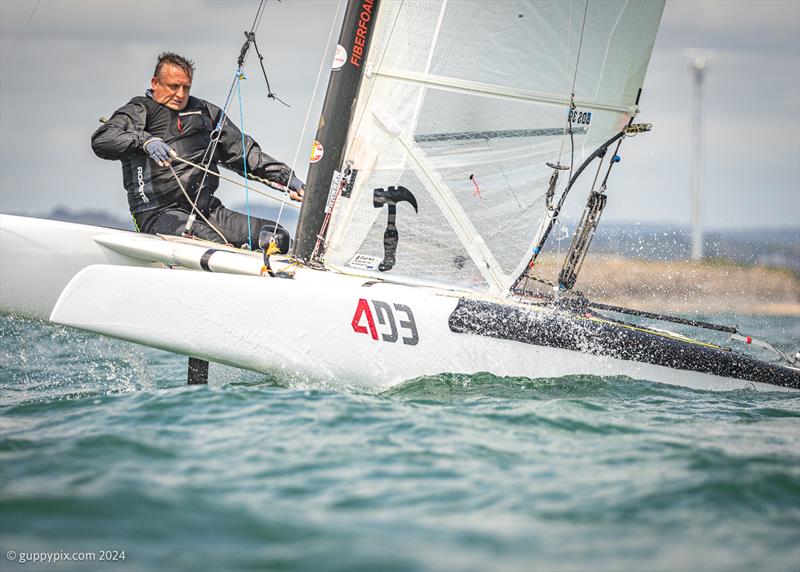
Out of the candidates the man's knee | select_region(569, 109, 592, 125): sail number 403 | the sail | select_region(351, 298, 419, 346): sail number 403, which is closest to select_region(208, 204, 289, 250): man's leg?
the man's knee

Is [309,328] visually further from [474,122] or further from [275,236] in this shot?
[474,122]

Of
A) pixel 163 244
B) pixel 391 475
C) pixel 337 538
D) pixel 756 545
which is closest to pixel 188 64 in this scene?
pixel 163 244

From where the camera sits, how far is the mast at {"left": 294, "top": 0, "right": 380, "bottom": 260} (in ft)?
15.0

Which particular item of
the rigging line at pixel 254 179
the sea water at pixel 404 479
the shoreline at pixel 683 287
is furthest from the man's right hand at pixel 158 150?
the shoreline at pixel 683 287

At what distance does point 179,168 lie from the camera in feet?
17.3

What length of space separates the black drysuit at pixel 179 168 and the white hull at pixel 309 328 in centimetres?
114

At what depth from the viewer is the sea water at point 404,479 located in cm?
215

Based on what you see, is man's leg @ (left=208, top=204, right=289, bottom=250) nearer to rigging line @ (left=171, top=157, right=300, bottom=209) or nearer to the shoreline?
rigging line @ (left=171, top=157, right=300, bottom=209)

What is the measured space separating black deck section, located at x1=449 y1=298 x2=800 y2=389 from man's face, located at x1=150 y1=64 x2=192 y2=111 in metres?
2.38

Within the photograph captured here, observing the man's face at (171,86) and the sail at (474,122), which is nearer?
the sail at (474,122)

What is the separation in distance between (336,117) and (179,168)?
1218 millimetres

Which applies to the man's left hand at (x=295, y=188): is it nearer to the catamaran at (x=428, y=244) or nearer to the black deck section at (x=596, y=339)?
the catamaran at (x=428, y=244)

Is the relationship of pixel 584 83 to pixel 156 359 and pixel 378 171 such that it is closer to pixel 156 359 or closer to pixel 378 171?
pixel 378 171

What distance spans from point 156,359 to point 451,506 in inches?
178
